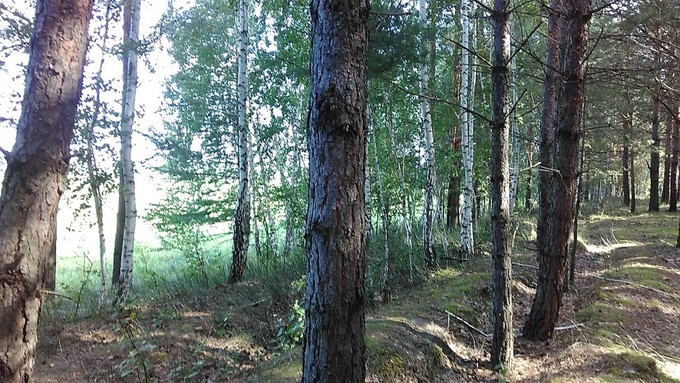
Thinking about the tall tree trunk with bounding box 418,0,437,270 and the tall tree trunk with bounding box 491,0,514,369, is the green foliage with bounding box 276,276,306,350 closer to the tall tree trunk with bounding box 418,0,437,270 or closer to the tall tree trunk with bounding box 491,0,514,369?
the tall tree trunk with bounding box 491,0,514,369

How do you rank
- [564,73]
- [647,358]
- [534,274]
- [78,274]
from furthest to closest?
[78,274] → [534,274] → [564,73] → [647,358]

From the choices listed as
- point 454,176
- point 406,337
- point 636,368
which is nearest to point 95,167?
point 406,337

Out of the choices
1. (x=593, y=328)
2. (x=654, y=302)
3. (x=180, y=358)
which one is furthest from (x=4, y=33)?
(x=654, y=302)

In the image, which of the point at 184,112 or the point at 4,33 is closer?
the point at 4,33

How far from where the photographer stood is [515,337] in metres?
5.73

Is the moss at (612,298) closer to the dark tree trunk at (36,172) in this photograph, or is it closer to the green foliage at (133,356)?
the green foliage at (133,356)

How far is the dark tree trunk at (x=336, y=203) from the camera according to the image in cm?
227

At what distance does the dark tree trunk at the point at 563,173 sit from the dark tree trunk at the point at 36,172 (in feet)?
17.1

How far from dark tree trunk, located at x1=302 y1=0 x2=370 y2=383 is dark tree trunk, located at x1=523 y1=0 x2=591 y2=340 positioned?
3.94 m

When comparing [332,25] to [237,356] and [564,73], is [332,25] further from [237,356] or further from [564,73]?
[237,356]

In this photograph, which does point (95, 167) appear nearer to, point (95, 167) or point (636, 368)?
point (95, 167)

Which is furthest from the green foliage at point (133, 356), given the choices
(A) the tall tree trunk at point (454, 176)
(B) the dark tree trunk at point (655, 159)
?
(B) the dark tree trunk at point (655, 159)

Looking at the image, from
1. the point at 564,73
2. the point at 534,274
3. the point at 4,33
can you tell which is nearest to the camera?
the point at 564,73

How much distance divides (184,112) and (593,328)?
12.7 metres
